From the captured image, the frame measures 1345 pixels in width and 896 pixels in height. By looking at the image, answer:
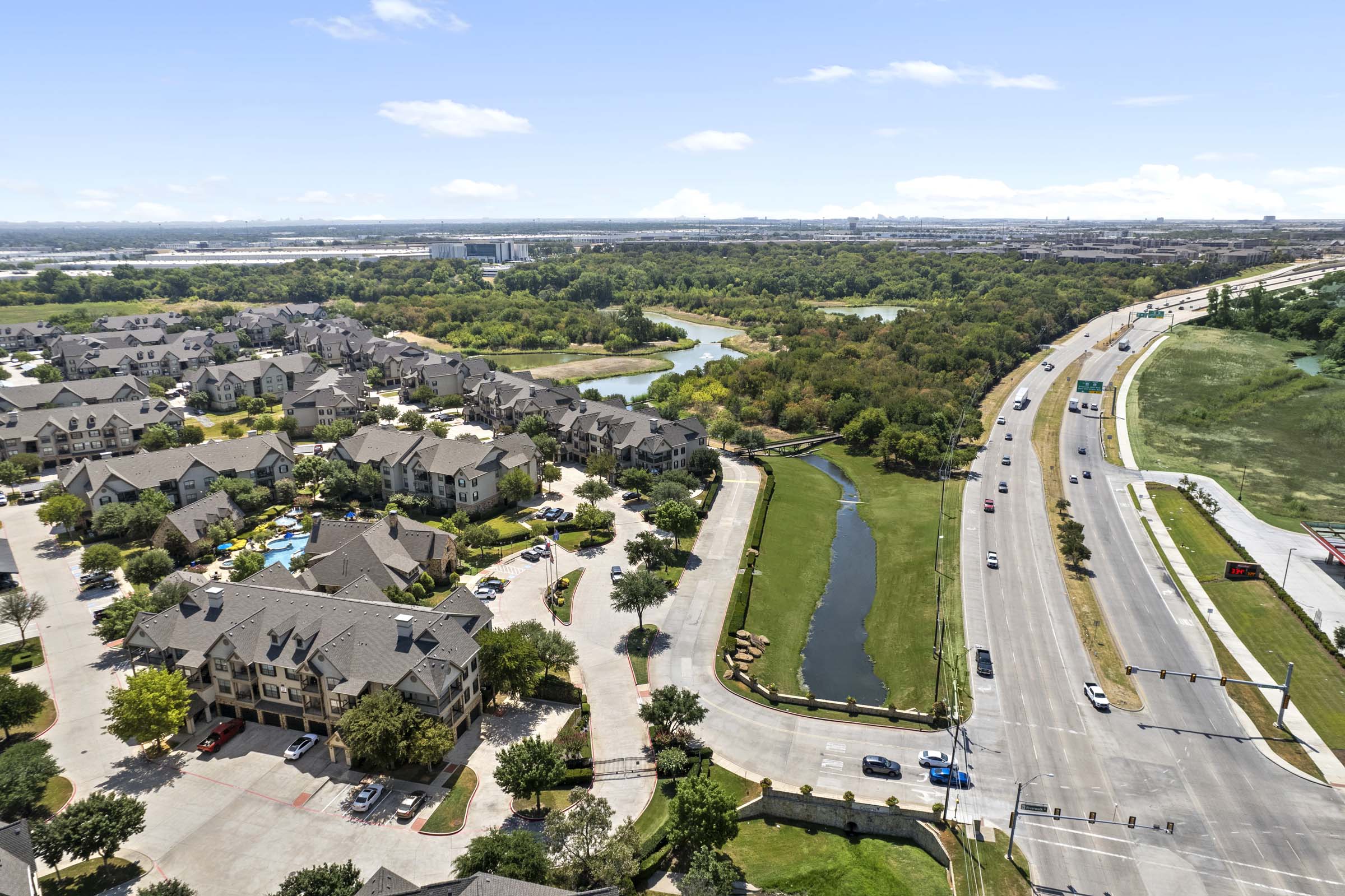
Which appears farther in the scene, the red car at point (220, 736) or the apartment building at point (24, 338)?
the apartment building at point (24, 338)

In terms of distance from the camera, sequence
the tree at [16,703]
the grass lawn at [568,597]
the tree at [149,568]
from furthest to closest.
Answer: the tree at [149,568], the grass lawn at [568,597], the tree at [16,703]

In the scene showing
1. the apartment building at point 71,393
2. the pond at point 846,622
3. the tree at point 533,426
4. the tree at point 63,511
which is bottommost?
the pond at point 846,622

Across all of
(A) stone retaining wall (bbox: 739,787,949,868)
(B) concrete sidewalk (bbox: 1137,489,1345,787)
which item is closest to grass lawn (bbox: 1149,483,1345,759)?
(B) concrete sidewalk (bbox: 1137,489,1345,787)

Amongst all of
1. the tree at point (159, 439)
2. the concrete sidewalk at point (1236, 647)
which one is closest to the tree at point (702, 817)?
the concrete sidewalk at point (1236, 647)

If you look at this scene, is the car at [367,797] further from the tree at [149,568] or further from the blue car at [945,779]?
the tree at [149,568]

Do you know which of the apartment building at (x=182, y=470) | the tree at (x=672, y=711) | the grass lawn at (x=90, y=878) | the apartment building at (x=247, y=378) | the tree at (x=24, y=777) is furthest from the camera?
the apartment building at (x=247, y=378)

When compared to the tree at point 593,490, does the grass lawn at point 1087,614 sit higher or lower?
lower

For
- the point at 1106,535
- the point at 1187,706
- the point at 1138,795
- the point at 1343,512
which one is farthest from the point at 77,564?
the point at 1343,512

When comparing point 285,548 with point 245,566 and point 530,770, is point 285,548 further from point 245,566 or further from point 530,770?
point 530,770
